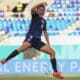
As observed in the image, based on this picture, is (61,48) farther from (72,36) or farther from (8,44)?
(8,44)

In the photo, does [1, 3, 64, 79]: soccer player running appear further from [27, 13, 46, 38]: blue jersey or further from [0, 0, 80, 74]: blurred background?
[0, 0, 80, 74]: blurred background

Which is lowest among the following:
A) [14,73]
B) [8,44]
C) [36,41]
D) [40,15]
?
[14,73]

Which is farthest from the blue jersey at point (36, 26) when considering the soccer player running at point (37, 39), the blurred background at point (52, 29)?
the blurred background at point (52, 29)

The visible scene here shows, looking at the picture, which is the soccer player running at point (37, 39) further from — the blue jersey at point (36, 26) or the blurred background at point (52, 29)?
the blurred background at point (52, 29)

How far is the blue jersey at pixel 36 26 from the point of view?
293 inches

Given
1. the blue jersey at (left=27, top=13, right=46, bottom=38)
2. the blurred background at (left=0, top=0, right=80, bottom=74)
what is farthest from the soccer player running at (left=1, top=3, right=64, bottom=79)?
the blurred background at (left=0, top=0, right=80, bottom=74)

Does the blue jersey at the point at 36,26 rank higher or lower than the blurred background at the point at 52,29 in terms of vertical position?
higher

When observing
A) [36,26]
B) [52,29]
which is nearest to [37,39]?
[36,26]

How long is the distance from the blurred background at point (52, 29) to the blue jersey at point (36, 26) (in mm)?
2966

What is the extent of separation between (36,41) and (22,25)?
5.60m

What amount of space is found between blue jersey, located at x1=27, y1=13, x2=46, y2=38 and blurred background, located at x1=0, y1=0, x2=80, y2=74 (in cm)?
297

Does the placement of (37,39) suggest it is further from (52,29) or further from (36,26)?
(52,29)

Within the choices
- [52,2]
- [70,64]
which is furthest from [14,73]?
[52,2]

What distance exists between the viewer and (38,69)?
1016 cm
